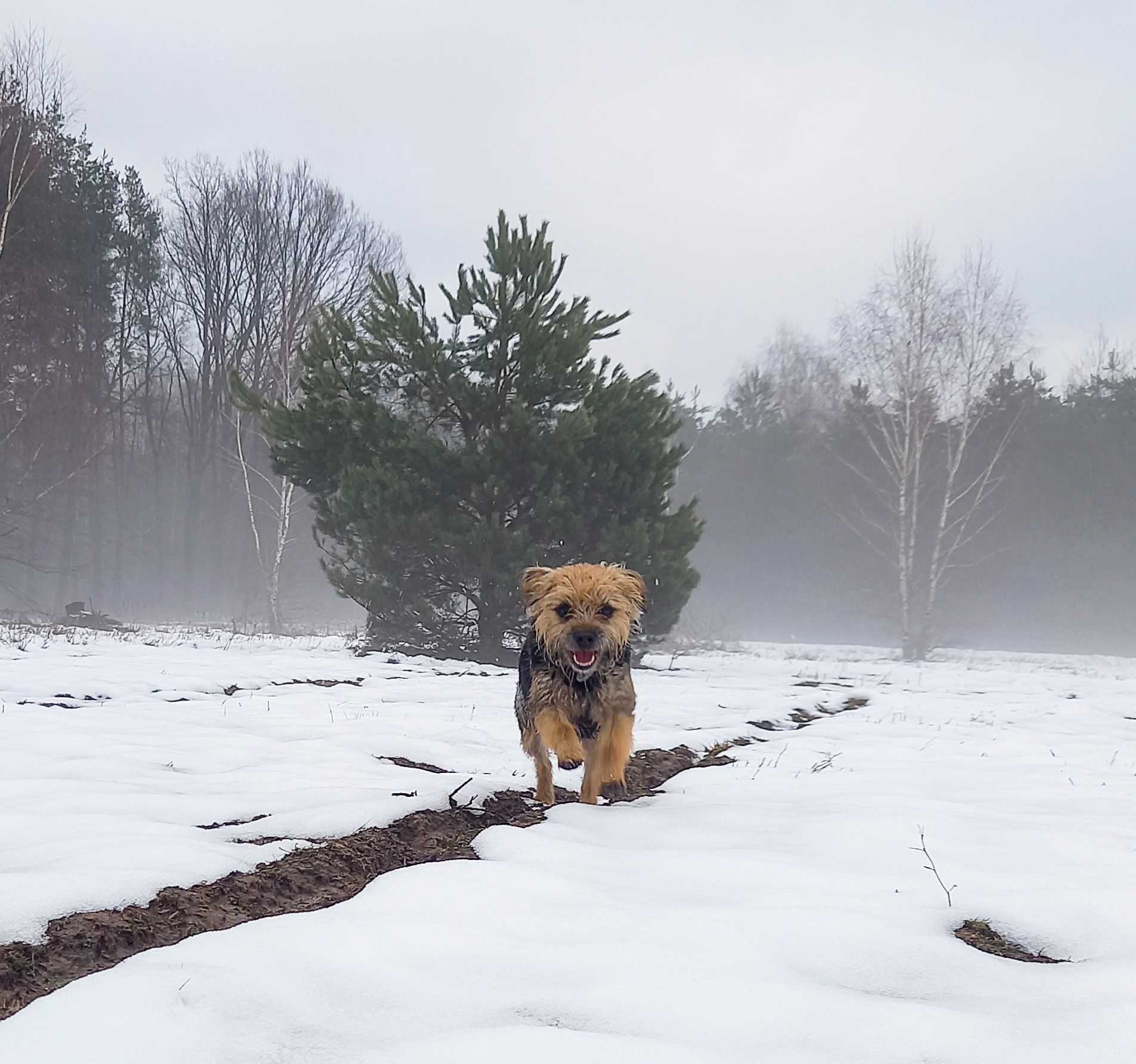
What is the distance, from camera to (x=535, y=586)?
5.18 metres

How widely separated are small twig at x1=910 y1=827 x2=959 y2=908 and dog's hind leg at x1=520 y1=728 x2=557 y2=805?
188cm

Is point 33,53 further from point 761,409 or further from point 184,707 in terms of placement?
point 761,409

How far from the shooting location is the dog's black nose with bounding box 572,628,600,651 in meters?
4.77

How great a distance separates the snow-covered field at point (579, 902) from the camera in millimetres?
1784

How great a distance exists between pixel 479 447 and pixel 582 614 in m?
9.13

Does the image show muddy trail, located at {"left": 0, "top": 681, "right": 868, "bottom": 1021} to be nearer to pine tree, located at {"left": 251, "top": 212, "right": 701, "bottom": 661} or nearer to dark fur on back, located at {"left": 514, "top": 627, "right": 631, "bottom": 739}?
dark fur on back, located at {"left": 514, "top": 627, "right": 631, "bottom": 739}

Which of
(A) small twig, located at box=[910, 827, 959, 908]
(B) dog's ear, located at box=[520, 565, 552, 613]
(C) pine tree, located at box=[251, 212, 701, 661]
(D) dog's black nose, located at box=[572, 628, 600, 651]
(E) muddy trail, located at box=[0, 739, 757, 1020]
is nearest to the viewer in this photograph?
(E) muddy trail, located at box=[0, 739, 757, 1020]

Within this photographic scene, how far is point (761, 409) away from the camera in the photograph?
5331 cm

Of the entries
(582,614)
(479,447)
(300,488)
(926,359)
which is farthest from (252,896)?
(926,359)

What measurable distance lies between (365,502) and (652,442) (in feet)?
14.3

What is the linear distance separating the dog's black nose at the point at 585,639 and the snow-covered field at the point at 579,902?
2.71 ft

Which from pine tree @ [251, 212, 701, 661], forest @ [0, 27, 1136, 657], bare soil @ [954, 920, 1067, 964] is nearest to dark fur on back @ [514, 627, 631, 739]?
bare soil @ [954, 920, 1067, 964]

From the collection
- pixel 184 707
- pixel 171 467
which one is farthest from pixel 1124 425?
pixel 171 467

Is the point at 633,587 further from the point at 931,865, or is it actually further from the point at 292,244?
the point at 292,244
